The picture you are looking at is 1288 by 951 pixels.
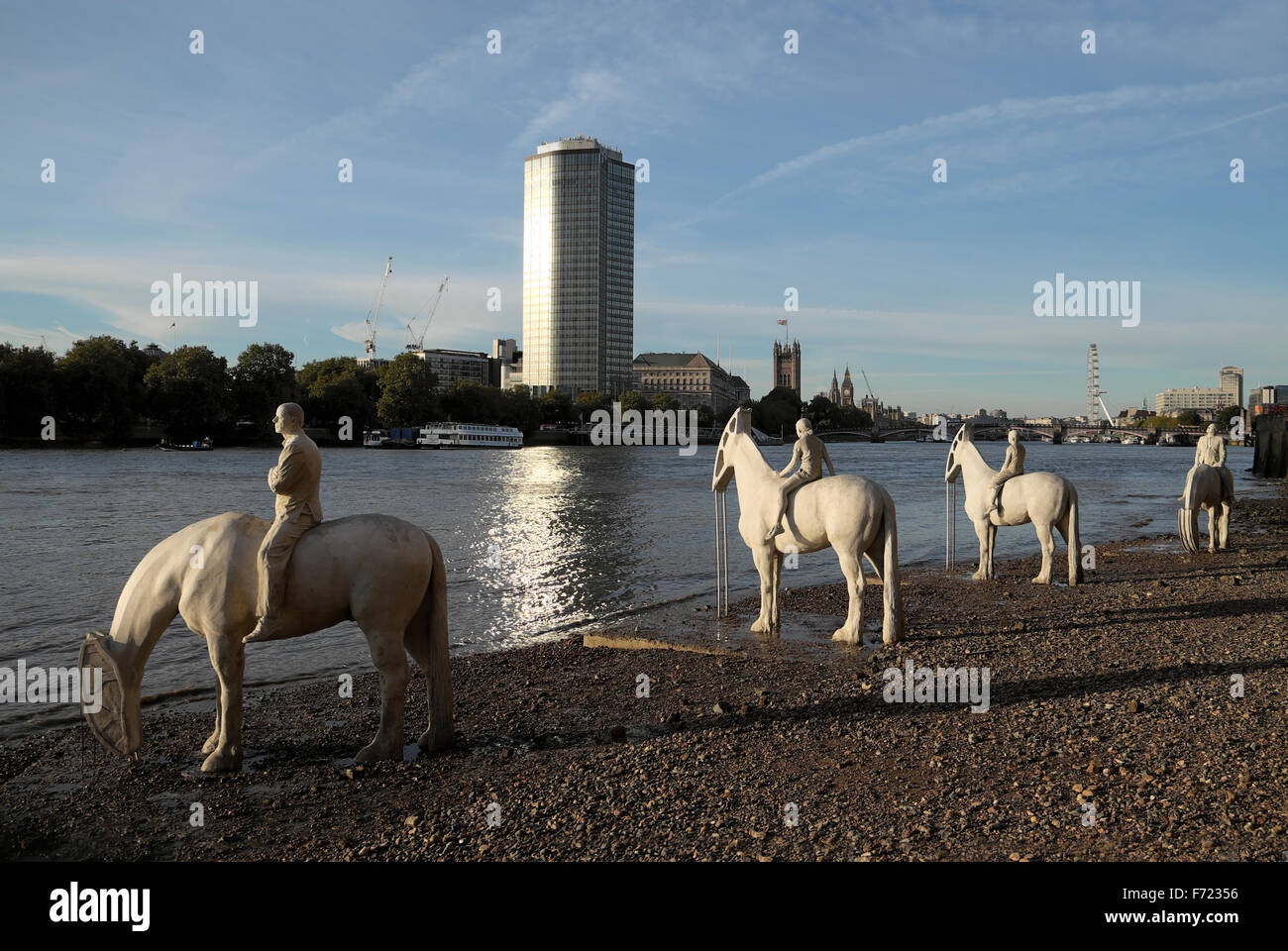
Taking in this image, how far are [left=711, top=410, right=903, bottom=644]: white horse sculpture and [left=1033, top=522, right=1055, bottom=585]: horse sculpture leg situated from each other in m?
6.19

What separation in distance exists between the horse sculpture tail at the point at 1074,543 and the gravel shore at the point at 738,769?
4.43 m

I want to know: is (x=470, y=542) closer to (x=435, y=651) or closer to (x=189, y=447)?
(x=435, y=651)

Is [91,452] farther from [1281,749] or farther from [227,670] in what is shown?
[1281,749]

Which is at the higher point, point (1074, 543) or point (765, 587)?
point (1074, 543)

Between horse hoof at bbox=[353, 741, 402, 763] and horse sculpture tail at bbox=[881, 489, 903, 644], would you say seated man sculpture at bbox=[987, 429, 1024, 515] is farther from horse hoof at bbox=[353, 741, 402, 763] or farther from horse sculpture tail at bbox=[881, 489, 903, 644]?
horse hoof at bbox=[353, 741, 402, 763]

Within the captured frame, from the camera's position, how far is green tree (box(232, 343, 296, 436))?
116812mm

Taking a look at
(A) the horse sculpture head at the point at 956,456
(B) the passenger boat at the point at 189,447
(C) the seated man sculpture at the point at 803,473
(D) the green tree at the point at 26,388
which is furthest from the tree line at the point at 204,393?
(C) the seated man sculpture at the point at 803,473

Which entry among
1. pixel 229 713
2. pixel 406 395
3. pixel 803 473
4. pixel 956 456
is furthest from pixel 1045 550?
pixel 406 395

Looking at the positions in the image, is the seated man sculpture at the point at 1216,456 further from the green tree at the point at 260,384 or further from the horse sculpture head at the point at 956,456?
the green tree at the point at 260,384

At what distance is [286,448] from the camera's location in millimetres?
7395

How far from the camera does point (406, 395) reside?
135 meters

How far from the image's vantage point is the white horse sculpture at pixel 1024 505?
53.4ft

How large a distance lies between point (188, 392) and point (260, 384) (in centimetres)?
1085

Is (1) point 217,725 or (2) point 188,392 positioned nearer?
(1) point 217,725
